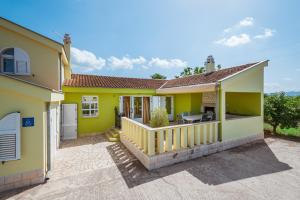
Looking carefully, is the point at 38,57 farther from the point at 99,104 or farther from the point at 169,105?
the point at 169,105

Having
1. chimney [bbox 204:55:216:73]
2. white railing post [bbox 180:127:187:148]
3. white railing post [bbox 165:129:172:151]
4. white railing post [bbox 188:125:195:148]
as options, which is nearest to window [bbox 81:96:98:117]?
white railing post [bbox 165:129:172:151]

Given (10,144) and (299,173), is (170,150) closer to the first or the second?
(299,173)

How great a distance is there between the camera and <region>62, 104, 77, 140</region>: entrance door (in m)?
9.77

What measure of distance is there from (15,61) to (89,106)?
5011mm

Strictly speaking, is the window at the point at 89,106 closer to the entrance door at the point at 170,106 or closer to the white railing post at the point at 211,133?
the entrance door at the point at 170,106

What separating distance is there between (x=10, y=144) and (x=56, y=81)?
13.8ft

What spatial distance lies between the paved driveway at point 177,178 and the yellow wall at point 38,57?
3955 mm

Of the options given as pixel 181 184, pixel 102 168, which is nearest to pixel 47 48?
pixel 102 168

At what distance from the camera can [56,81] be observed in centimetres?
757

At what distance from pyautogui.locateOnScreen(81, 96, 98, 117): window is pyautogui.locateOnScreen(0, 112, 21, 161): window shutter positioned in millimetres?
6534

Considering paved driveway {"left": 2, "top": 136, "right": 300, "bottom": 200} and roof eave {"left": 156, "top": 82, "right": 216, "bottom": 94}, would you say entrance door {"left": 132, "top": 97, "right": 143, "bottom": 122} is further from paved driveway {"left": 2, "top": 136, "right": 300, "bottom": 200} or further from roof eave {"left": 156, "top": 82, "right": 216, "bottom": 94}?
paved driveway {"left": 2, "top": 136, "right": 300, "bottom": 200}

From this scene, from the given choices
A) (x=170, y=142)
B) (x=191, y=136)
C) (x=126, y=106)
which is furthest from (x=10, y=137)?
(x=126, y=106)

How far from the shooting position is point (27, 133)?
443 centimetres

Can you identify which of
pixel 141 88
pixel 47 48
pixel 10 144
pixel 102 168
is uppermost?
pixel 47 48
